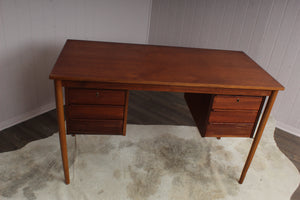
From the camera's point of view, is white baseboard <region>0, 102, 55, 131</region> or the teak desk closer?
the teak desk

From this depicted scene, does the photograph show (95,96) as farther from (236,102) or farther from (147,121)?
(147,121)

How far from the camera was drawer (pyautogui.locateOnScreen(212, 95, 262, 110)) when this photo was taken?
69.7 inches

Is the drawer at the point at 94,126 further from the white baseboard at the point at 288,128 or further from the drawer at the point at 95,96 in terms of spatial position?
the white baseboard at the point at 288,128

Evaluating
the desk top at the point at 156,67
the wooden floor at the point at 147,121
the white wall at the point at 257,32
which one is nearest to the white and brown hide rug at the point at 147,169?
the wooden floor at the point at 147,121

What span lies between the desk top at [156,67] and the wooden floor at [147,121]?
822 millimetres

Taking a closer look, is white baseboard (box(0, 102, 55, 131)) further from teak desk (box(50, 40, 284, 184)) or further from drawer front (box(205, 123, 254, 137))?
drawer front (box(205, 123, 254, 137))

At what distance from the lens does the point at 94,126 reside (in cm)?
179

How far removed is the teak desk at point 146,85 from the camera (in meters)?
1.60

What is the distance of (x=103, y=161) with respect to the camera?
209 centimetres

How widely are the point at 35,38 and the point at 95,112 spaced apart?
103cm

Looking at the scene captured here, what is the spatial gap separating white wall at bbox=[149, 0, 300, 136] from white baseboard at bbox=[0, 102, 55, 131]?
175 cm

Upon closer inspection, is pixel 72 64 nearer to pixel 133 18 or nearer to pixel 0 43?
pixel 0 43

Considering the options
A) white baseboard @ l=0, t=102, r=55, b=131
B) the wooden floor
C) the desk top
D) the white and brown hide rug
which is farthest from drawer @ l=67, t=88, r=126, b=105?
white baseboard @ l=0, t=102, r=55, b=131

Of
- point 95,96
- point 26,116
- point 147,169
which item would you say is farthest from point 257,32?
point 26,116
